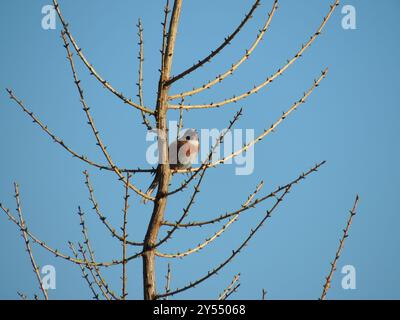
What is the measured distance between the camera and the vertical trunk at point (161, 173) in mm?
3938

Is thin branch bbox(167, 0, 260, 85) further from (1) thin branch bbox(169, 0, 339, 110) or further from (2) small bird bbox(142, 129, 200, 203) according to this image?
(2) small bird bbox(142, 129, 200, 203)

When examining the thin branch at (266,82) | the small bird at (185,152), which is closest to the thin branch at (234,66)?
the thin branch at (266,82)

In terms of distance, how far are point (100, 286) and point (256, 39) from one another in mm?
1745

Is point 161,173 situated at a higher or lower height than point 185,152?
lower

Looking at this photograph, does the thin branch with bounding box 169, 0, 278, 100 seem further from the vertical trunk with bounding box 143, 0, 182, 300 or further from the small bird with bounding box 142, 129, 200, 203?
the small bird with bounding box 142, 129, 200, 203

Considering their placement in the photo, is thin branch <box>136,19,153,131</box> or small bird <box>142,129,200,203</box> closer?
thin branch <box>136,19,153,131</box>

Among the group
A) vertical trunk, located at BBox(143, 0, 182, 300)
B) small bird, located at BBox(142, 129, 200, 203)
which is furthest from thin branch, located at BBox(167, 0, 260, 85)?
small bird, located at BBox(142, 129, 200, 203)

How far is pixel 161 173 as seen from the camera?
4172mm

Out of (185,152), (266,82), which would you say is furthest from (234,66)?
(185,152)

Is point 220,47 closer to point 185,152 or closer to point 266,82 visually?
point 266,82

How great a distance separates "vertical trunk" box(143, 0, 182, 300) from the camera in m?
3.94

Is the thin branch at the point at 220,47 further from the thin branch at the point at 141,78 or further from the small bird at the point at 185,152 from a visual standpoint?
the small bird at the point at 185,152
